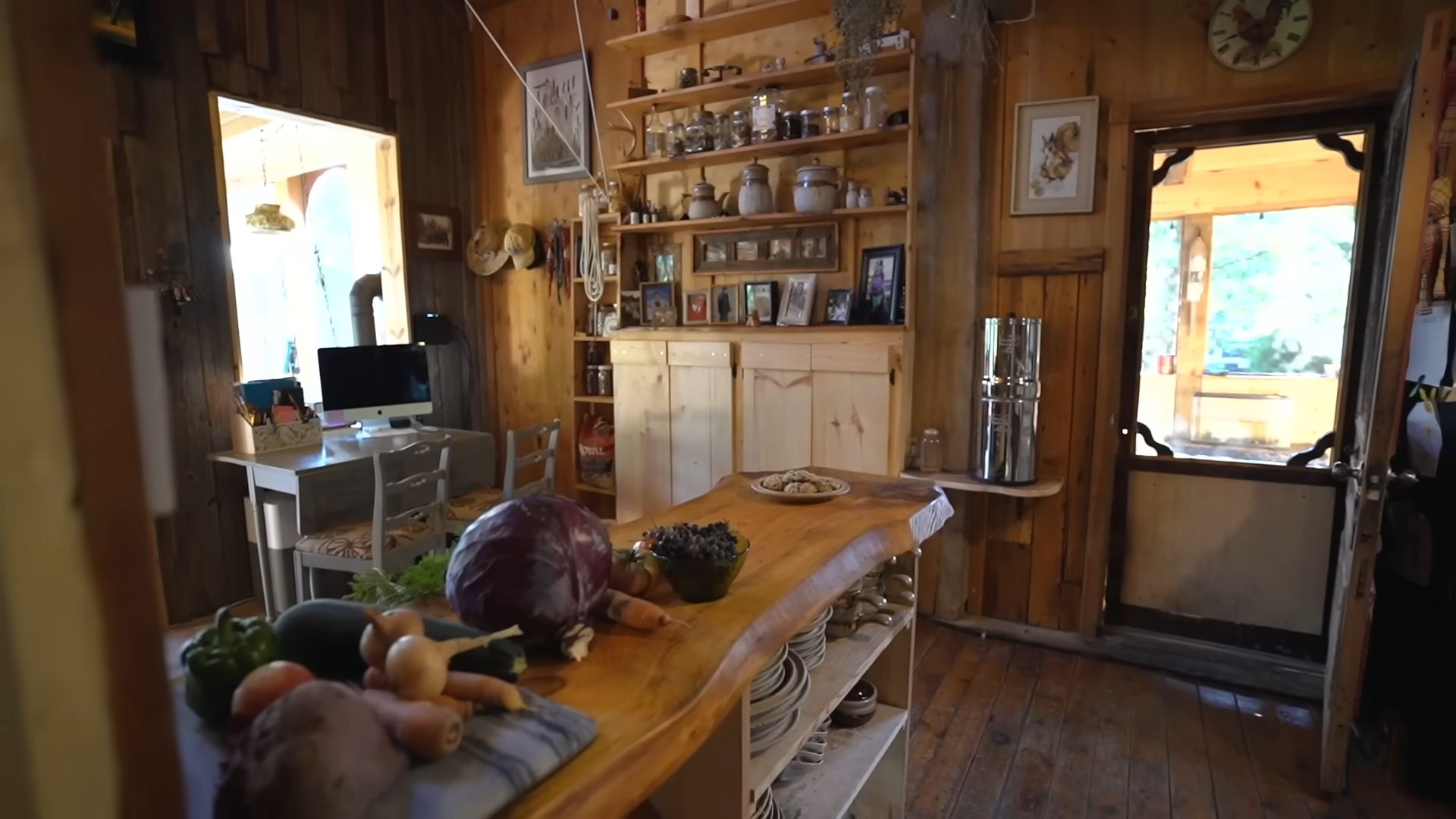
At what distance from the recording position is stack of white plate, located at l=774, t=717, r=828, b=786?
1.50 meters

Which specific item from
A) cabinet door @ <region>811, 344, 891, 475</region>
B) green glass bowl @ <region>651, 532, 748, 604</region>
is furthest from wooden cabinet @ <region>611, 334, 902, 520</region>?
green glass bowl @ <region>651, 532, 748, 604</region>

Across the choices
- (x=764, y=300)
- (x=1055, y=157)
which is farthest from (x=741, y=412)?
(x=1055, y=157)

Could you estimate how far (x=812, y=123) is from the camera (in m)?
3.17

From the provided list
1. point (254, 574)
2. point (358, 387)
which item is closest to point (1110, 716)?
point (358, 387)

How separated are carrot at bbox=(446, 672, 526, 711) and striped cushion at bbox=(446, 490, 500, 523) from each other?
254 cm

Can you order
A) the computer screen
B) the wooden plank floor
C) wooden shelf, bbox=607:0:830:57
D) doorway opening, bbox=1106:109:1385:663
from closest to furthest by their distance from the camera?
the wooden plank floor < doorway opening, bbox=1106:109:1385:663 < wooden shelf, bbox=607:0:830:57 < the computer screen

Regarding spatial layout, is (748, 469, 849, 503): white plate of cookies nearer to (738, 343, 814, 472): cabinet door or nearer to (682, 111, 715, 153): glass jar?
(738, 343, 814, 472): cabinet door

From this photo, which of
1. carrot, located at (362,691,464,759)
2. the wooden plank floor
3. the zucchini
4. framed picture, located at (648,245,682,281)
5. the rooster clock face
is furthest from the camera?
framed picture, located at (648,245,682,281)

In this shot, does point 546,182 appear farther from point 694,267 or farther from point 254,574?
point 254,574

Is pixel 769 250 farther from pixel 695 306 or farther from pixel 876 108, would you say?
pixel 876 108

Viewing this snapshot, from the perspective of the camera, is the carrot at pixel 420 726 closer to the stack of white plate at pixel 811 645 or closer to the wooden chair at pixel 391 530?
the stack of white plate at pixel 811 645

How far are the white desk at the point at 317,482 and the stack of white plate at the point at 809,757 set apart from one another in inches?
79.9

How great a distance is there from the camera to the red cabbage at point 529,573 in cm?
81

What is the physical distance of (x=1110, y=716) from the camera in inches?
96.0
